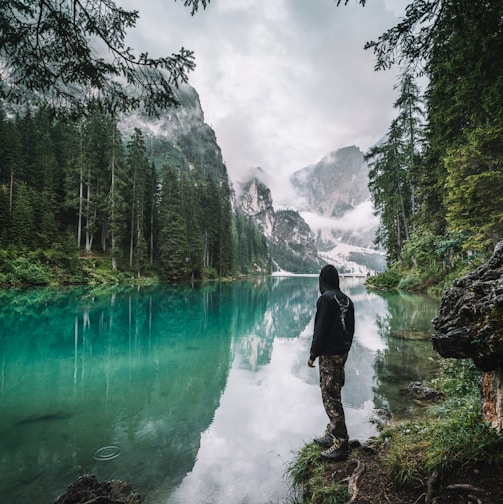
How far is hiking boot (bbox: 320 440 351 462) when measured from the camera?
358 cm

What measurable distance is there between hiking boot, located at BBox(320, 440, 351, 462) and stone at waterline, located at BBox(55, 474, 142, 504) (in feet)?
7.14

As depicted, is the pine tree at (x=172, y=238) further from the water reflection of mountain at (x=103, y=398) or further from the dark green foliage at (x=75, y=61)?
the dark green foliage at (x=75, y=61)

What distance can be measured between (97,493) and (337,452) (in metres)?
2.68

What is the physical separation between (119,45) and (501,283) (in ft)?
18.1

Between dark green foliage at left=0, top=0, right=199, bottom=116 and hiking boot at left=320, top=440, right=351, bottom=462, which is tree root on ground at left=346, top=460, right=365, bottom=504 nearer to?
hiking boot at left=320, top=440, right=351, bottom=462

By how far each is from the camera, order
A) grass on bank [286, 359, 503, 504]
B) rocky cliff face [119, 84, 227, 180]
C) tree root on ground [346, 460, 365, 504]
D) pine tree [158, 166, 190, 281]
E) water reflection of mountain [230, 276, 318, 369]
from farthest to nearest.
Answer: rocky cliff face [119, 84, 227, 180], pine tree [158, 166, 190, 281], water reflection of mountain [230, 276, 318, 369], tree root on ground [346, 460, 365, 504], grass on bank [286, 359, 503, 504]

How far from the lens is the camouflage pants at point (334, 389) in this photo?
3729mm

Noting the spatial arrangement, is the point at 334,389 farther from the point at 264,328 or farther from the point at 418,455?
the point at 264,328

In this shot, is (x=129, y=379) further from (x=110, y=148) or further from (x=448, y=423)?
(x=110, y=148)

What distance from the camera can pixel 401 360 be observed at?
A: 8641mm

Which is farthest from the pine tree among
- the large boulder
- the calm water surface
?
the large boulder

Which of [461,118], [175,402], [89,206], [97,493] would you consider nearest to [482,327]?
[97,493]

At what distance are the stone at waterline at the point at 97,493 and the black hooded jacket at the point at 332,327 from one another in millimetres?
2558

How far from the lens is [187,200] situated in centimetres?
5031
